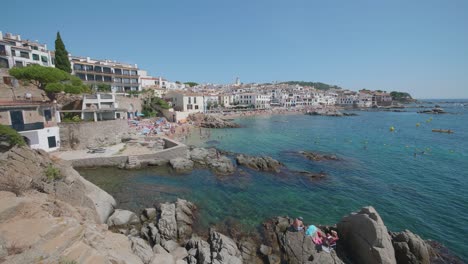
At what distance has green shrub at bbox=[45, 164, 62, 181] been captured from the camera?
12672 mm

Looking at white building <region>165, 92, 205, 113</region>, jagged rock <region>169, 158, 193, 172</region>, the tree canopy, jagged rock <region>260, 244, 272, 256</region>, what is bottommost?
jagged rock <region>260, 244, 272, 256</region>

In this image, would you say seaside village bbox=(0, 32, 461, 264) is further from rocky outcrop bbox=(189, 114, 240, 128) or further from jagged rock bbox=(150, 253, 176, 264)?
rocky outcrop bbox=(189, 114, 240, 128)

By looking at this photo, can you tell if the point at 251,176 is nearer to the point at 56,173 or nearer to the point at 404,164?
the point at 56,173

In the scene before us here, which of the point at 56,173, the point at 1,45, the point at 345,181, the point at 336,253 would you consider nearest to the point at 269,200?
the point at 336,253

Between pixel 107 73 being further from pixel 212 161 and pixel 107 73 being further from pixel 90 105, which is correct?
pixel 212 161

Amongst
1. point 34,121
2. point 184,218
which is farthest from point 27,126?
point 184,218

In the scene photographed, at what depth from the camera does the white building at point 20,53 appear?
4000cm

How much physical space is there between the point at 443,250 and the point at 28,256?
726 inches

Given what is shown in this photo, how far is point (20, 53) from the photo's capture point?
42.9 metres

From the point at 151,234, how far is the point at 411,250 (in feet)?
44.1

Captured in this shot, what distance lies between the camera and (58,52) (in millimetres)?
43188

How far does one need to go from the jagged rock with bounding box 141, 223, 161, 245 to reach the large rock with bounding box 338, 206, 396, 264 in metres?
10.2

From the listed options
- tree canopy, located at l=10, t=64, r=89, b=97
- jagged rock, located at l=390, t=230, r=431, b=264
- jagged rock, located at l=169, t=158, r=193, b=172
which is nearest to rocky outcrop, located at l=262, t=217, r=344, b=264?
jagged rock, located at l=390, t=230, r=431, b=264

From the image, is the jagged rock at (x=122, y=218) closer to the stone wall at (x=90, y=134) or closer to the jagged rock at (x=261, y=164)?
the jagged rock at (x=261, y=164)
